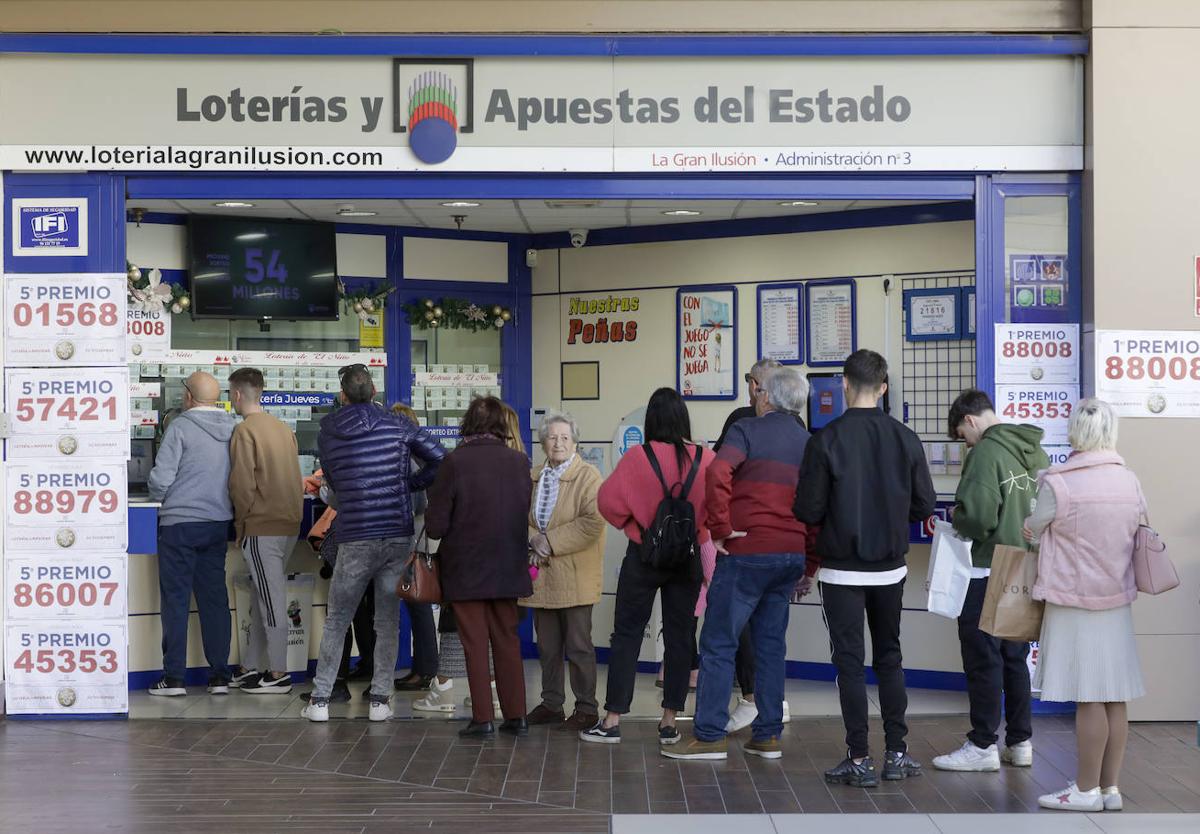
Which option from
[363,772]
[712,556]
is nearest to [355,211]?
[712,556]

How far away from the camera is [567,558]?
695 cm

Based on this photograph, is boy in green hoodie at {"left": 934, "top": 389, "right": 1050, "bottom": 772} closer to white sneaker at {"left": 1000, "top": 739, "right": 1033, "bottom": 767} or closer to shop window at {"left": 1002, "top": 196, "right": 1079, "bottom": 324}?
white sneaker at {"left": 1000, "top": 739, "right": 1033, "bottom": 767}

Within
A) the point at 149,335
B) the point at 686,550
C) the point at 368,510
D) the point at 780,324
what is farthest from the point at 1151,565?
the point at 149,335

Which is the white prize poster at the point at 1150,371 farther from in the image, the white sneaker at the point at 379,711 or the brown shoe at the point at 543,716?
the white sneaker at the point at 379,711

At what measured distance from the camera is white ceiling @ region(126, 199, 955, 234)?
27.8 feet

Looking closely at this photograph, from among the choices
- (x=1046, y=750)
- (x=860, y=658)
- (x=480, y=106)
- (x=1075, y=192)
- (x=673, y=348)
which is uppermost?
(x=480, y=106)

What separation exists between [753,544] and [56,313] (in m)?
3.72

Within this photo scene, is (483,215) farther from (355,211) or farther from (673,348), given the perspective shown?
(673,348)

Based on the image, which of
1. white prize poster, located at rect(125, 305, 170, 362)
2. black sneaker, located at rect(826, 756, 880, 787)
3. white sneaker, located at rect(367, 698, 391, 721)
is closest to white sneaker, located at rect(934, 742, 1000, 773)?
black sneaker, located at rect(826, 756, 880, 787)

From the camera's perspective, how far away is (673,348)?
9.28 metres

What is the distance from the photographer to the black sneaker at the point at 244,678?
8.05 metres

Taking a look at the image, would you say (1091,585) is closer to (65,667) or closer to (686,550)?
(686,550)

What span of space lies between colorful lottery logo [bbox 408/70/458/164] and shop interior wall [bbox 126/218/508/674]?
235 cm

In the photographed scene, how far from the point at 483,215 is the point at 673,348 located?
4.90ft
